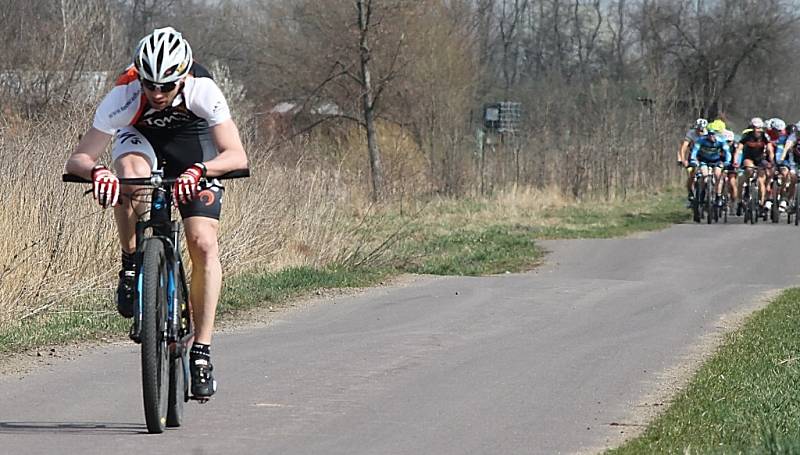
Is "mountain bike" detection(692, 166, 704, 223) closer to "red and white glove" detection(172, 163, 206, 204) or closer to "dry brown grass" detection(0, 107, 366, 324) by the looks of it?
"dry brown grass" detection(0, 107, 366, 324)

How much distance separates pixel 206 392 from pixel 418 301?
5872mm

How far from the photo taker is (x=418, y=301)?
12.6 meters

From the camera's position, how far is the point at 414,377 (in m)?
8.41

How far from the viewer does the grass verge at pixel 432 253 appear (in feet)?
33.6

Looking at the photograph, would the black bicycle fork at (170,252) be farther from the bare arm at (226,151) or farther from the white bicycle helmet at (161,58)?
the white bicycle helmet at (161,58)

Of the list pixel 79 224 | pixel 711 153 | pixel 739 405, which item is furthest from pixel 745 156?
pixel 739 405

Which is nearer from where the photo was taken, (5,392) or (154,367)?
(154,367)

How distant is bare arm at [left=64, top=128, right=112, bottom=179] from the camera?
6648mm

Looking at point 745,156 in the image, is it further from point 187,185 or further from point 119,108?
point 187,185

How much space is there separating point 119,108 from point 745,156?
20.7 m

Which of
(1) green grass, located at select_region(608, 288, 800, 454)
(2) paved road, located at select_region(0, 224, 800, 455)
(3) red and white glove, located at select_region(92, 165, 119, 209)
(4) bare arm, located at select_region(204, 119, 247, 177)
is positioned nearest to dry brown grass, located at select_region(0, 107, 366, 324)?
(2) paved road, located at select_region(0, 224, 800, 455)

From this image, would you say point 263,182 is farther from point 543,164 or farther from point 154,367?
point 543,164

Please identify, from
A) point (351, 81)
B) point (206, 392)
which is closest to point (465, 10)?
point (351, 81)

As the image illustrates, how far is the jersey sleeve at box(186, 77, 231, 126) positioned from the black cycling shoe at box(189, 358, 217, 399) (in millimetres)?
1142
